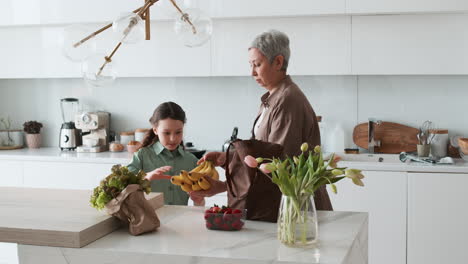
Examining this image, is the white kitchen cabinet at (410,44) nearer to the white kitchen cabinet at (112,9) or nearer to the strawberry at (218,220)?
the white kitchen cabinet at (112,9)

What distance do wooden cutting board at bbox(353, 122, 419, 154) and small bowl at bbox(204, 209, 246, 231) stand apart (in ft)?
7.84

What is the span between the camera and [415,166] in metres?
3.77

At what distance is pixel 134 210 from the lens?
2.12 meters

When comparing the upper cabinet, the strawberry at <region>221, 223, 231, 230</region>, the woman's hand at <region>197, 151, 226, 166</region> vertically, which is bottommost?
the strawberry at <region>221, 223, 231, 230</region>

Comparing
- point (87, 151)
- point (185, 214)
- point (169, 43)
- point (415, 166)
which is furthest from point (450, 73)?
point (87, 151)

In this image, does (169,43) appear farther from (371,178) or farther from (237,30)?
(371,178)

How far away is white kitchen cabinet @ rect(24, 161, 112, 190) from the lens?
14.1 ft

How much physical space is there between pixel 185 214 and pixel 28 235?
633 mm

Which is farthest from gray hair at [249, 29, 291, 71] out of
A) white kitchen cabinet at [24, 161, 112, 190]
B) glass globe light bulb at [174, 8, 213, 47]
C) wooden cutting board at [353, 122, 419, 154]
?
white kitchen cabinet at [24, 161, 112, 190]

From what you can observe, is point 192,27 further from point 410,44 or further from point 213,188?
point 410,44

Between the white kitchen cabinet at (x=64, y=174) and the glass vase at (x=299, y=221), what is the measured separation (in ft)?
8.38

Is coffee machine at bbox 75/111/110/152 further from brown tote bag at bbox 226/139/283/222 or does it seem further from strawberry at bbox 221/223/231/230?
strawberry at bbox 221/223/231/230

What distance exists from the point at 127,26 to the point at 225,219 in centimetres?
74

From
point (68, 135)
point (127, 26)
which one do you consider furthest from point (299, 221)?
point (68, 135)
